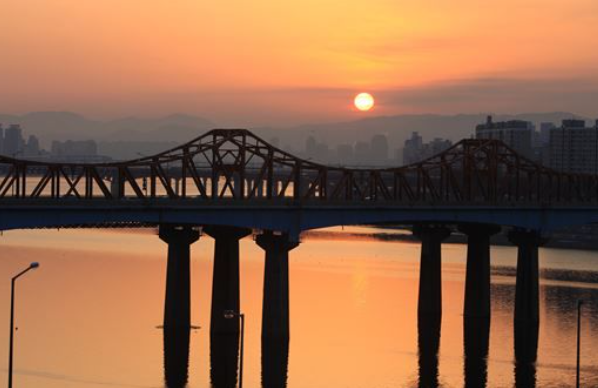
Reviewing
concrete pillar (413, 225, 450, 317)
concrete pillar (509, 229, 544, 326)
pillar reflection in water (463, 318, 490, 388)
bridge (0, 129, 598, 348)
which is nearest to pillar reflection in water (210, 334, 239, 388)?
bridge (0, 129, 598, 348)

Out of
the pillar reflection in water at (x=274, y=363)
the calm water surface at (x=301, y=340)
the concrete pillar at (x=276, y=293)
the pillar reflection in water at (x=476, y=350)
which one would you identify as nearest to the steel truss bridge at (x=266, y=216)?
the concrete pillar at (x=276, y=293)

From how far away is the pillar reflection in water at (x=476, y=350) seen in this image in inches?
3925

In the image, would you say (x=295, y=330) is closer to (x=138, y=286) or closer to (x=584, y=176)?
(x=138, y=286)

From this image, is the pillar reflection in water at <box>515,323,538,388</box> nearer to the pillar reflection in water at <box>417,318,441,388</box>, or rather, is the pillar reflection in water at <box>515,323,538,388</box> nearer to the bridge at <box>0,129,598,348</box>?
the bridge at <box>0,129,598,348</box>

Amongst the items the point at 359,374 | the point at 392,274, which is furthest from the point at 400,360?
the point at 392,274

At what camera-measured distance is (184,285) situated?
374ft

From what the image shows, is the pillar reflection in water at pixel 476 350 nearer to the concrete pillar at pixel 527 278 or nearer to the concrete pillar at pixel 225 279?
the concrete pillar at pixel 527 278

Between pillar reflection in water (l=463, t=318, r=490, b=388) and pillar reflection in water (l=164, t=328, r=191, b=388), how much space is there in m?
22.3

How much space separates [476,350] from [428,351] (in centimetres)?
487

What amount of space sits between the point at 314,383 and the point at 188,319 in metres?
23.9

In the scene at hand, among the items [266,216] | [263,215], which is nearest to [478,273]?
[266,216]

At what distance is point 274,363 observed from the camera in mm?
102500

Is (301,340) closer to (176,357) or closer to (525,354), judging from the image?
(176,357)

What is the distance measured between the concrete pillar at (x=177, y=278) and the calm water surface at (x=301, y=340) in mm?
2042
